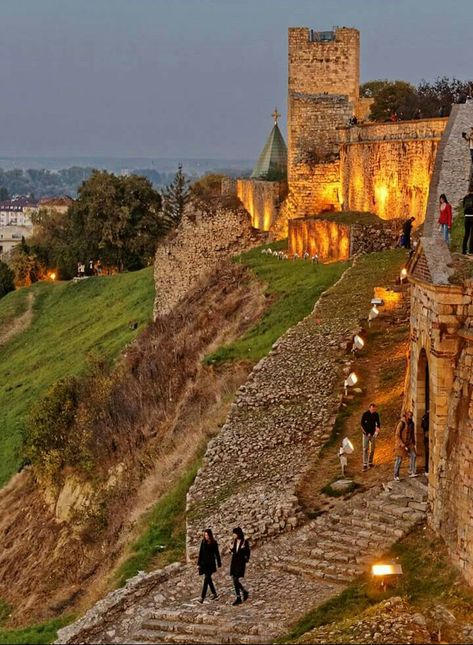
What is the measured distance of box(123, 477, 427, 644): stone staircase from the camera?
14.1 metres

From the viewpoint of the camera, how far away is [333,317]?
2595 cm

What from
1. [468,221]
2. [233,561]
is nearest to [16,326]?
[468,221]

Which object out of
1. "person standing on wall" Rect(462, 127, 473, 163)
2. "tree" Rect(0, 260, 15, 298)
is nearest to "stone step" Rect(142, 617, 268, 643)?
"person standing on wall" Rect(462, 127, 473, 163)

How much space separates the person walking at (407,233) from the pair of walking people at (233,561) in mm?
16973

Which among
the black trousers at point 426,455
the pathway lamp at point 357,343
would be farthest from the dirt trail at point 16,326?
the black trousers at point 426,455

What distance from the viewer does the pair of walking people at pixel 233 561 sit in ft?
47.9

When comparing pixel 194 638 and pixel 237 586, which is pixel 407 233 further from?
pixel 194 638

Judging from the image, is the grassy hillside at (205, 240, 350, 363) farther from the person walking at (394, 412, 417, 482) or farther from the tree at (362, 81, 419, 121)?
the tree at (362, 81, 419, 121)

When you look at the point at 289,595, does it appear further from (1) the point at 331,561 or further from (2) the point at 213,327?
(2) the point at 213,327

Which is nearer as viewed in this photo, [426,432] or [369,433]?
[426,432]

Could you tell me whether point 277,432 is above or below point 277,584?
above

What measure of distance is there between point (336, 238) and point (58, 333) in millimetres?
18254

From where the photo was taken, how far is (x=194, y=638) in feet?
46.1

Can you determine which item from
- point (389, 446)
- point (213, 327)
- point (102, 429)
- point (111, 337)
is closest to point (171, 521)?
point (389, 446)
